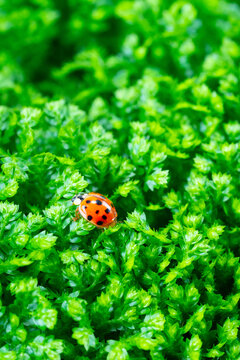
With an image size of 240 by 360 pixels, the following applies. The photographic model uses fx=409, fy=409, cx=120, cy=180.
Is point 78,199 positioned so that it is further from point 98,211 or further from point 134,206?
point 134,206

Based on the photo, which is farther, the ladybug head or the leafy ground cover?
the ladybug head

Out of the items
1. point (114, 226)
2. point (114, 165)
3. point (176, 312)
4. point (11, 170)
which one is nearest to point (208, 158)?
point (114, 165)

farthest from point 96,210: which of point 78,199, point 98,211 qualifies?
point 78,199

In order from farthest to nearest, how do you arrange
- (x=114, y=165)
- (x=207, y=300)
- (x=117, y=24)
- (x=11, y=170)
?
(x=117, y=24)
(x=114, y=165)
(x=11, y=170)
(x=207, y=300)

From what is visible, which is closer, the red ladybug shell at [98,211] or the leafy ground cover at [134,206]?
the leafy ground cover at [134,206]

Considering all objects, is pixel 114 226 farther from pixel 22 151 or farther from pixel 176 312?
pixel 22 151

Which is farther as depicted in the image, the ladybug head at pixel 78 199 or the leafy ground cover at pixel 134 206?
the ladybug head at pixel 78 199
